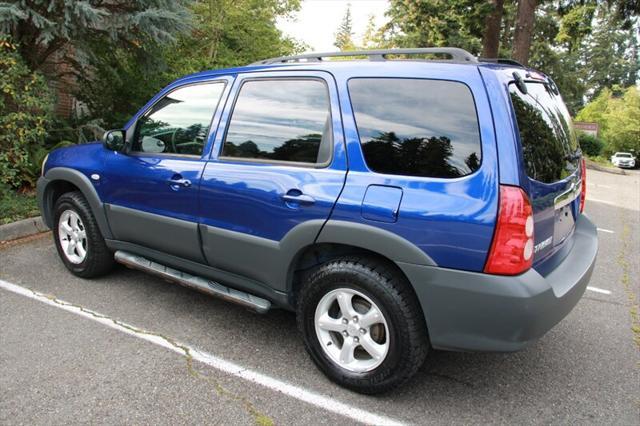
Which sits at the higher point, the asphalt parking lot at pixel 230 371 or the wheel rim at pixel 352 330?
the wheel rim at pixel 352 330

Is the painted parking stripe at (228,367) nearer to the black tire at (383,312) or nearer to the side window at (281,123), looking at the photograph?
the black tire at (383,312)

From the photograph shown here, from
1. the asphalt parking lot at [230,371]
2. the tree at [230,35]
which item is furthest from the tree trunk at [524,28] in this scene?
the asphalt parking lot at [230,371]

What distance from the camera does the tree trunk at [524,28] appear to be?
12664 millimetres

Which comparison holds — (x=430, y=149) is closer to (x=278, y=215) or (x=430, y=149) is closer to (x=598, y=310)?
(x=278, y=215)

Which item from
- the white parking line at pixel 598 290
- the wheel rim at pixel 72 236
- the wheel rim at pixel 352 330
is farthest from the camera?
the white parking line at pixel 598 290

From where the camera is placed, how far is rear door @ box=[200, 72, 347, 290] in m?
2.74

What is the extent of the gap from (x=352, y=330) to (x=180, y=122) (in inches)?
79.1

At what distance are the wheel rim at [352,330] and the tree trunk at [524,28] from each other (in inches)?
474

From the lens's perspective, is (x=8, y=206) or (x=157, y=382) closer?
(x=157, y=382)

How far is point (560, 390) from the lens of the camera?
2.88 meters

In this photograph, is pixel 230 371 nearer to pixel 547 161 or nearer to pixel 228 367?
pixel 228 367

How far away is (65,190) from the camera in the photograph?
14.5 ft

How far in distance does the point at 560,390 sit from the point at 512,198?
142 cm

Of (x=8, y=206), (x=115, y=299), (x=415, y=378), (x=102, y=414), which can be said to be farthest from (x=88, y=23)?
(x=415, y=378)
